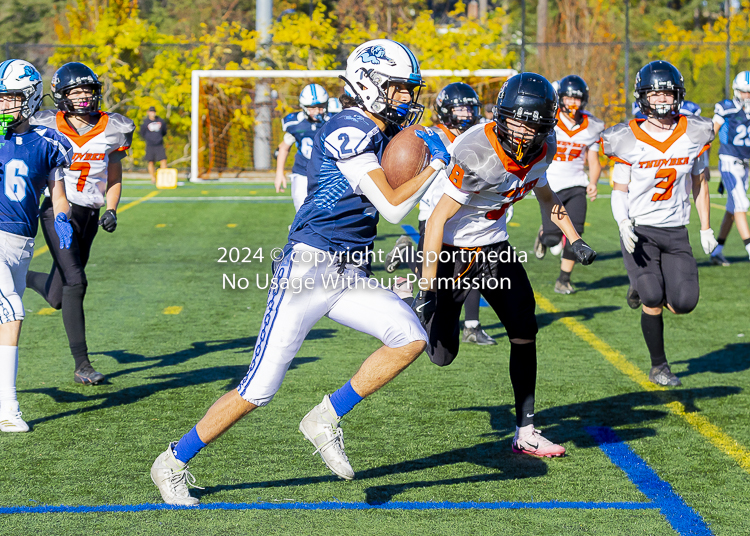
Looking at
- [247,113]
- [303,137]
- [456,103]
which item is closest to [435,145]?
[456,103]

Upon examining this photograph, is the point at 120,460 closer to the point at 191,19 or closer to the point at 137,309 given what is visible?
the point at 137,309

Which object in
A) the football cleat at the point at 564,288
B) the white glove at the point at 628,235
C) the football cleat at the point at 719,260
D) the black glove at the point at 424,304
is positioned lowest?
the football cleat at the point at 564,288

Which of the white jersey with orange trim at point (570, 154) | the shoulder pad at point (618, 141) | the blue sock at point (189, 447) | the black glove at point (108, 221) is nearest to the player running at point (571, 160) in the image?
the white jersey with orange trim at point (570, 154)

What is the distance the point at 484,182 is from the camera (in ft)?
13.4

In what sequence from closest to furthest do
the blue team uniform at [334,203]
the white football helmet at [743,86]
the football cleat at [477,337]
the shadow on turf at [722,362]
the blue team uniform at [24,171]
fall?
1. the blue team uniform at [334,203]
2. the blue team uniform at [24,171]
3. the shadow on turf at [722,362]
4. the football cleat at [477,337]
5. the white football helmet at [743,86]

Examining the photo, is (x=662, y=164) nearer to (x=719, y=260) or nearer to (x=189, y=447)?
(x=189, y=447)

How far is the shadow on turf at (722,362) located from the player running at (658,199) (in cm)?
47

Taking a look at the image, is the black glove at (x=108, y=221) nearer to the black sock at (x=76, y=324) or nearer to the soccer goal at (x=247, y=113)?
the black sock at (x=76, y=324)

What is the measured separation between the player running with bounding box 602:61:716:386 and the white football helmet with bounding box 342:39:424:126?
224cm

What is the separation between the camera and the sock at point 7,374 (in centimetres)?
456

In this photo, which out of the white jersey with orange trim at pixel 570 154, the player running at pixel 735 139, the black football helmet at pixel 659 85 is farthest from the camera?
the player running at pixel 735 139

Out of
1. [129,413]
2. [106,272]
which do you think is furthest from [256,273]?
[129,413]

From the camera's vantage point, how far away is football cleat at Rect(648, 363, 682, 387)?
17.9 feet

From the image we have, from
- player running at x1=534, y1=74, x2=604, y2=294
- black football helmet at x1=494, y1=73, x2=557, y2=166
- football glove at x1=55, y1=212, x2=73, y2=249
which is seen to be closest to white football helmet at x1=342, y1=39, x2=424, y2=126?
black football helmet at x1=494, y1=73, x2=557, y2=166
